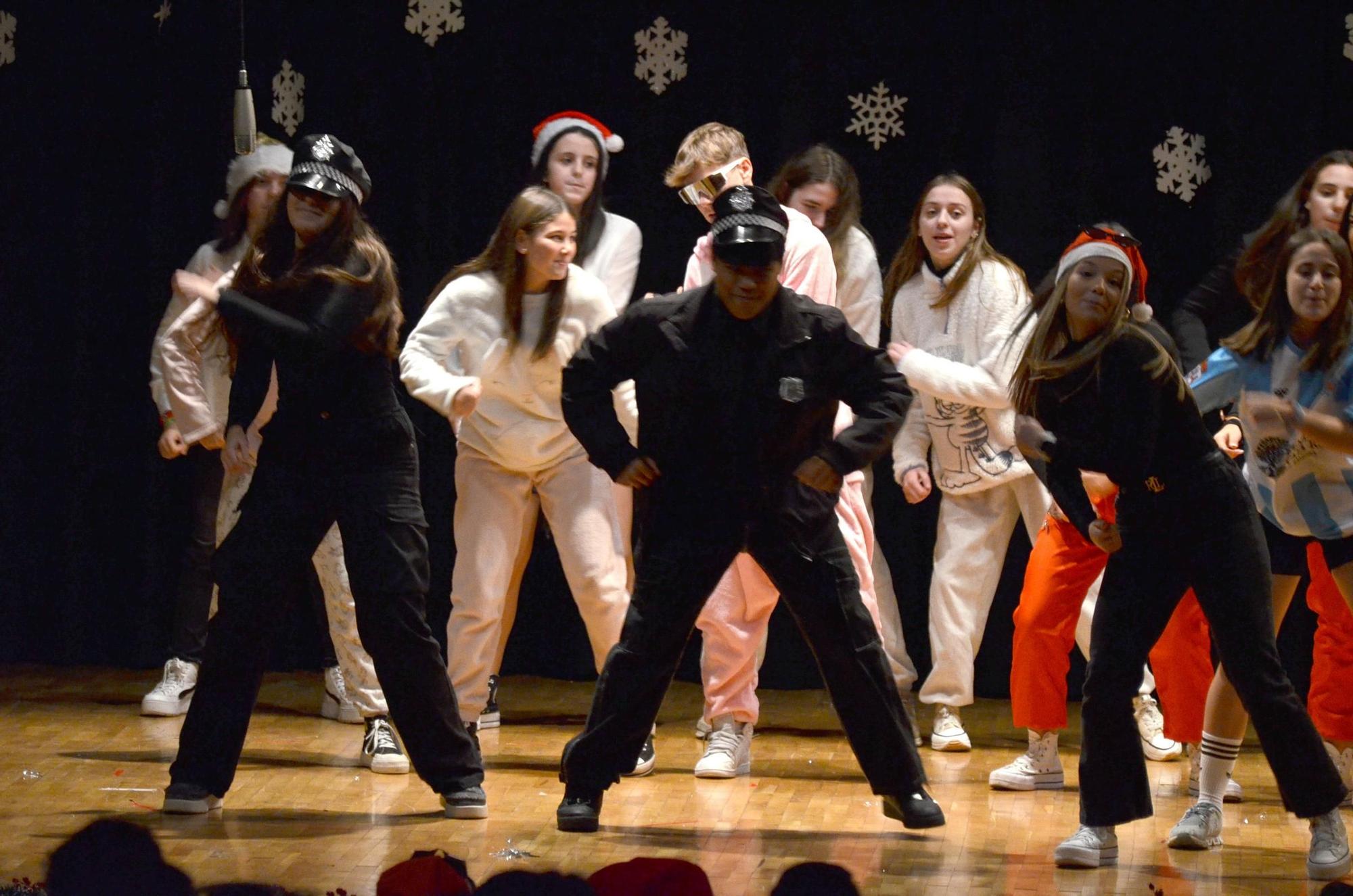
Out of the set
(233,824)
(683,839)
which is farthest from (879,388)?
(233,824)

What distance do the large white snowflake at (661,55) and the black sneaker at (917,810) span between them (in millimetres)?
2964

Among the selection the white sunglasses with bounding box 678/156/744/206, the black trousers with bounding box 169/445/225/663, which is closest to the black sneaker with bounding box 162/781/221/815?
the black trousers with bounding box 169/445/225/663

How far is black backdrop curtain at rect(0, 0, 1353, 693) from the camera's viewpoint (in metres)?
6.05

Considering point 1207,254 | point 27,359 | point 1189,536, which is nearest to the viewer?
point 1189,536

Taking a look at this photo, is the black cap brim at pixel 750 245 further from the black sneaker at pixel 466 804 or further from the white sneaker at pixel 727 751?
the white sneaker at pixel 727 751

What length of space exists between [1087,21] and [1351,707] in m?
2.42

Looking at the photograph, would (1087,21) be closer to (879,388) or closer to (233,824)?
(879,388)

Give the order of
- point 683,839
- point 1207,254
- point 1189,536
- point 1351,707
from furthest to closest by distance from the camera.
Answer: point 1207,254
point 1351,707
point 683,839
point 1189,536

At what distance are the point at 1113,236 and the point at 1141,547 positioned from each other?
2.69ft

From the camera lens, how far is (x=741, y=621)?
16.8ft

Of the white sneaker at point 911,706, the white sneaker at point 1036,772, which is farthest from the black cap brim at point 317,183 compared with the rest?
the white sneaker at point 911,706

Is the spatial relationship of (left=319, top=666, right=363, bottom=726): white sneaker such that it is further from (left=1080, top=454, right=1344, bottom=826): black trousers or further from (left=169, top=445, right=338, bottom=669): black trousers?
(left=1080, top=454, right=1344, bottom=826): black trousers

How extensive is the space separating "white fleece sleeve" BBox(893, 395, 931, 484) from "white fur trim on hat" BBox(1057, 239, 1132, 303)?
4.63 feet

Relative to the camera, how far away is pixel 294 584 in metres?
4.46
